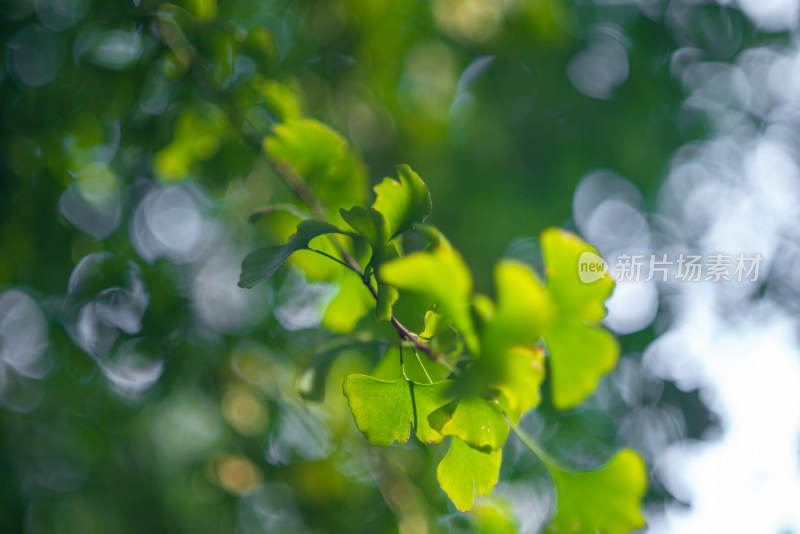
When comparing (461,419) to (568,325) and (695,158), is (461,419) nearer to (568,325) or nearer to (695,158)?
(568,325)

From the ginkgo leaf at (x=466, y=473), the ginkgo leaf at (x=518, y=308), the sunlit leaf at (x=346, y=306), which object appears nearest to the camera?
the ginkgo leaf at (x=518, y=308)

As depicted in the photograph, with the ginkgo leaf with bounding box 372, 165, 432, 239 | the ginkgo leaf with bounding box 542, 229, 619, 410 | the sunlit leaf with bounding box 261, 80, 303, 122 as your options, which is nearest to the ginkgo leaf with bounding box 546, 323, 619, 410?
the ginkgo leaf with bounding box 542, 229, 619, 410

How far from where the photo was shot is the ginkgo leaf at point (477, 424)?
293 millimetres

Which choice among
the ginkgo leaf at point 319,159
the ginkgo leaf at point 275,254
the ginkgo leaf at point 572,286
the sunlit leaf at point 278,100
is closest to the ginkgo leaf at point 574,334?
the ginkgo leaf at point 572,286

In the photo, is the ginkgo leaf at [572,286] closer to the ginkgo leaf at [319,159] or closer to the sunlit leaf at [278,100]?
the ginkgo leaf at [319,159]

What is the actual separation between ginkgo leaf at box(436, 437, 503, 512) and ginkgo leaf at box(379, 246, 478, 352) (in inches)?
4.9

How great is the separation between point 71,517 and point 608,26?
97.9 inches

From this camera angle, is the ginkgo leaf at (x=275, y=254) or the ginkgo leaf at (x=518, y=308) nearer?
the ginkgo leaf at (x=518, y=308)

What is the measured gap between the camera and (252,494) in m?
1.17

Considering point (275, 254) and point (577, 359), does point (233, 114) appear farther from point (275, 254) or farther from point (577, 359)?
point (577, 359)

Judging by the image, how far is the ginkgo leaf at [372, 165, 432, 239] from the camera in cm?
34

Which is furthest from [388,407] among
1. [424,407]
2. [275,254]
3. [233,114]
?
[233,114]

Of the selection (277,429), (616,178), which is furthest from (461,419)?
(616,178)

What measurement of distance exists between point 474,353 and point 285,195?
1.72 feet
